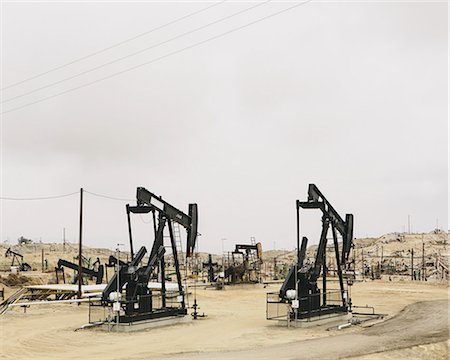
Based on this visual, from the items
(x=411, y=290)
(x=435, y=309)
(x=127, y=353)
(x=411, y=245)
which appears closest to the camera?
(x=127, y=353)

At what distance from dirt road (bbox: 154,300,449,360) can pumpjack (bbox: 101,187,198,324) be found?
4784 mm

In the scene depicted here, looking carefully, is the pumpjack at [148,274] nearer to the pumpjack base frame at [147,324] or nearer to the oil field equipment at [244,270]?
the pumpjack base frame at [147,324]

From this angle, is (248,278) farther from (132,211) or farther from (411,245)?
(411,245)

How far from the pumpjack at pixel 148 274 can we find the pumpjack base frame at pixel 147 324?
0.31 feet

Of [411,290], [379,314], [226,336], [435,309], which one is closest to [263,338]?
[226,336]

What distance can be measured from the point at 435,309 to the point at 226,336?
34.5 feet

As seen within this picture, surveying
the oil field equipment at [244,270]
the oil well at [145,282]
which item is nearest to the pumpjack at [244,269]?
the oil field equipment at [244,270]

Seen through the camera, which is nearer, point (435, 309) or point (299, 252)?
point (299, 252)

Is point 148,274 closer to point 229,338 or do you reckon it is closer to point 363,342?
point 229,338

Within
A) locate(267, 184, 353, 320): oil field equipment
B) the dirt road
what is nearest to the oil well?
locate(267, 184, 353, 320): oil field equipment

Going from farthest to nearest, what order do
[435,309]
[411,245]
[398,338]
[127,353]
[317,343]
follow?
[411,245] → [435,309] → [398,338] → [317,343] → [127,353]

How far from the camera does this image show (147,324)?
17.2 m

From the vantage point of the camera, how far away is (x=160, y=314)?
17.8 metres

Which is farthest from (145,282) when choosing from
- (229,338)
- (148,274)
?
(229,338)
